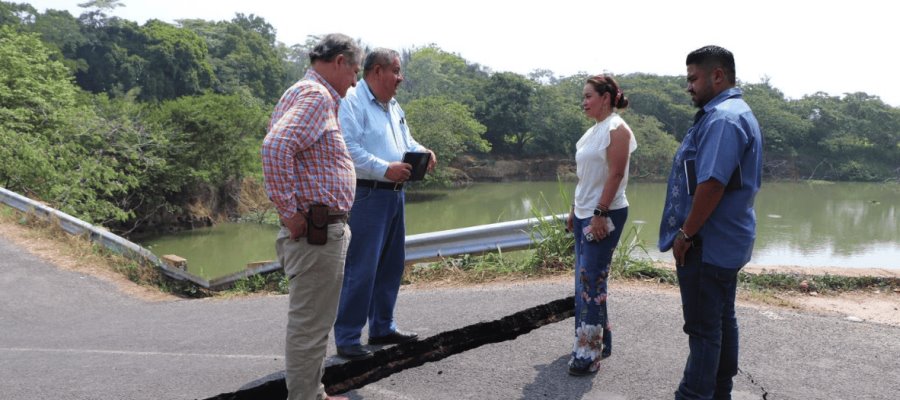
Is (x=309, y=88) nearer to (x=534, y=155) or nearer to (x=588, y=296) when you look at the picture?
(x=588, y=296)

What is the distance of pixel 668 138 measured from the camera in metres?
44.0

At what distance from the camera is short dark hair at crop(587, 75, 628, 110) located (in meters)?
4.02

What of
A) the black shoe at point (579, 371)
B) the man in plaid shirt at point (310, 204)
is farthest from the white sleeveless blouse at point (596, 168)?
the man in plaid shirt at point (310, 204)

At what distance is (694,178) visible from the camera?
3.24m

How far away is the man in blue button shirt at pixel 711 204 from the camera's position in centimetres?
311

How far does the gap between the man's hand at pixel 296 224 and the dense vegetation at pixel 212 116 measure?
1237 centimetres

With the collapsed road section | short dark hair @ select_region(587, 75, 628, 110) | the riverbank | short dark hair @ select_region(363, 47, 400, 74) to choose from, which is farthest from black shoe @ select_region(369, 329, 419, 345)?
the riverbank

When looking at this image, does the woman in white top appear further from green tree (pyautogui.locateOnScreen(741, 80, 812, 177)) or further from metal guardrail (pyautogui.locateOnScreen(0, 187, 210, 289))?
green tree (pyautogui.locateOnScreen(741, 80, 812, 177))

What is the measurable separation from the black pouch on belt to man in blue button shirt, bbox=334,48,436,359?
2.35 ft

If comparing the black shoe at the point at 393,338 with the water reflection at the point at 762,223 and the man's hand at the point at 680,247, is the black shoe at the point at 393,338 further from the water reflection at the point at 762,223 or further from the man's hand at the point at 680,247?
the water reflection at the point at 762,223

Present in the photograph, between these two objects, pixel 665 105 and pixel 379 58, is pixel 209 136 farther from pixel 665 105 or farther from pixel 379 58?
pixel 665 105

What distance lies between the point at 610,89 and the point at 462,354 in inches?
73.1

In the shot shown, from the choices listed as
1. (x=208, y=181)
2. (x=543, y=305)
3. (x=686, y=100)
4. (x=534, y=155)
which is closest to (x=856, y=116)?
(x=686, y=100)

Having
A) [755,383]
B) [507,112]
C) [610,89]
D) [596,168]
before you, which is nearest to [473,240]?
[596,168]
